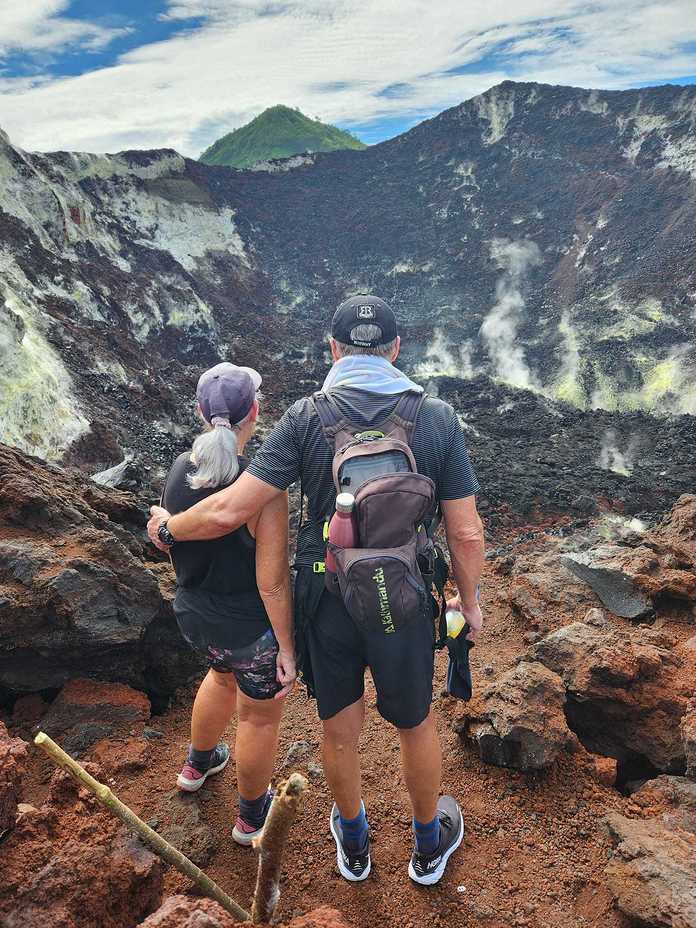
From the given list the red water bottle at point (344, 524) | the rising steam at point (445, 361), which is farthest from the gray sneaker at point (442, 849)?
the rising steam at point (445, 361)

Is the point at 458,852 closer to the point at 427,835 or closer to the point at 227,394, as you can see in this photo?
the point at 427,835

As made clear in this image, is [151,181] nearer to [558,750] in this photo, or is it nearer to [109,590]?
[109,590]

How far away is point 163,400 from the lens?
14.0 metres

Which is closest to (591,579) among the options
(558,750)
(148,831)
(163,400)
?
(558,750)

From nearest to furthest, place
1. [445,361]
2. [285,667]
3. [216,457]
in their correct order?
[216,457] → [285,667] → [445,361]

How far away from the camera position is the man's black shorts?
2.04 m

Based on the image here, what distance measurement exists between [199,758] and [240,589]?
3.72ft

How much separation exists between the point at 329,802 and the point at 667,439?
12141 mm

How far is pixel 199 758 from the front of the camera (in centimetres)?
294

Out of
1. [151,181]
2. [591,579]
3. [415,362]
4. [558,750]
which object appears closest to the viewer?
[558,750]

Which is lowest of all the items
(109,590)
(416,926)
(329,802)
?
(329,802)

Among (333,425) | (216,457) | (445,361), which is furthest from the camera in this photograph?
(445,361)

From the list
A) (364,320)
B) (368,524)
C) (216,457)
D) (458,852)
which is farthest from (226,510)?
(458,852)

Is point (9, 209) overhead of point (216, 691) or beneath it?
overhead
